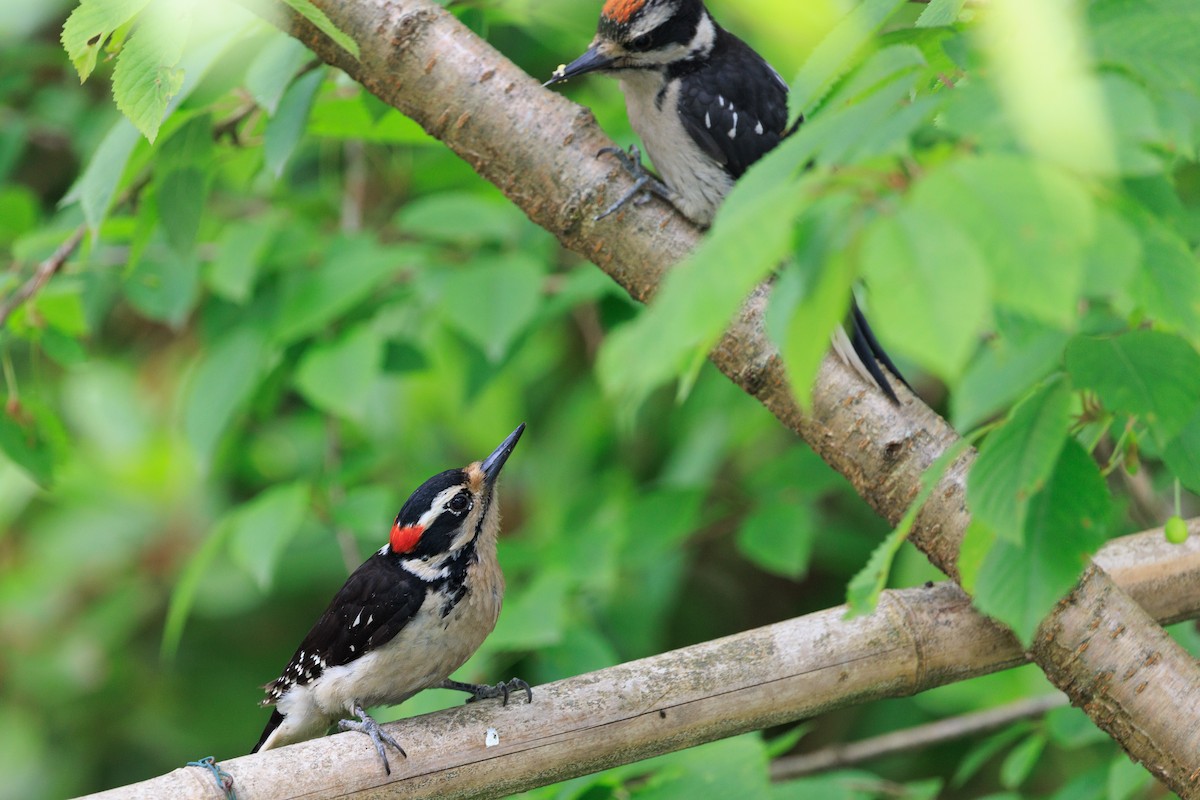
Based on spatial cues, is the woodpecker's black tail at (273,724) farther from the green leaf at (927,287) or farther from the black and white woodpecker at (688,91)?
the green leaf at (927,287)

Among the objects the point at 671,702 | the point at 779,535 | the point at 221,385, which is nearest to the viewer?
the point at 671,702

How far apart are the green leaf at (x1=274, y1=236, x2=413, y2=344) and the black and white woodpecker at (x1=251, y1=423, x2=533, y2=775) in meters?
0.58

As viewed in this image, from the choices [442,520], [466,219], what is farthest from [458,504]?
[466,219]

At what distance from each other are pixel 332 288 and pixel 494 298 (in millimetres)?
412

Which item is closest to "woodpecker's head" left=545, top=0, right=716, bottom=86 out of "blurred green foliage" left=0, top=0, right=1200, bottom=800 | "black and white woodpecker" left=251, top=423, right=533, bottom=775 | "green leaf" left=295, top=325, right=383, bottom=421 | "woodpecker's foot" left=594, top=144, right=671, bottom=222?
"blurred green foliage" left=0, top=0, right=1200, bottom=800

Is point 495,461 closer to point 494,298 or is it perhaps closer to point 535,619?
point 535,619

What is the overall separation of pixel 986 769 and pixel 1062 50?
14.5ft

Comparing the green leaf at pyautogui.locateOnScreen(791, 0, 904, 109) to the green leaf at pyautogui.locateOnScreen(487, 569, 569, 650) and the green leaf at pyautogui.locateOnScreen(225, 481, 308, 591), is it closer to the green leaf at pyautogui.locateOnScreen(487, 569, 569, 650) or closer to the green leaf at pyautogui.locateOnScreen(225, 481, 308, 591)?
the green leaf at pyautogui.locateOnScreen(487, 569, 569, 650)

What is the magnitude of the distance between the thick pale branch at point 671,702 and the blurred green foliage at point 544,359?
19 centimetres

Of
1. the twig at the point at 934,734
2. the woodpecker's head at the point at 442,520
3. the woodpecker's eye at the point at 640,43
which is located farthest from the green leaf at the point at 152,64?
the twig at the point at 934,734

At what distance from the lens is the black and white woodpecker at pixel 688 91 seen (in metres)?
2.75

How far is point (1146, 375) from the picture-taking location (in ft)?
4.13

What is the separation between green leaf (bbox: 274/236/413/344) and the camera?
295 cm

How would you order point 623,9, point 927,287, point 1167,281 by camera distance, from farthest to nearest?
point 623,9 → point 1167,281 → point 927,287
